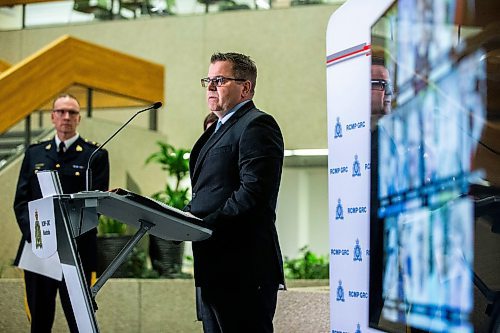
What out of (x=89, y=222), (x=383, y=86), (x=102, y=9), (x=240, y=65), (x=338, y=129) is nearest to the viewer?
(x=89, y=222)

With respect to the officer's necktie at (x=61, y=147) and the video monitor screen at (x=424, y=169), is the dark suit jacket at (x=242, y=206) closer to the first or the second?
the video monitor screen at (x=424, y=169)

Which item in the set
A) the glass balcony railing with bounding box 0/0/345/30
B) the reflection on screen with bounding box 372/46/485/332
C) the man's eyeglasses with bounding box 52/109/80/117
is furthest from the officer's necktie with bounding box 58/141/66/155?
the glass balcony railing with bounding box 0/0/345/30

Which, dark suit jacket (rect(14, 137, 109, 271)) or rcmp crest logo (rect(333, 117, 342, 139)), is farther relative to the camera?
dark suit jacket (rect(14, 137, 109, 271))

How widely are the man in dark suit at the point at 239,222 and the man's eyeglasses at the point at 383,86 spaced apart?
Answer: 50 centimetres

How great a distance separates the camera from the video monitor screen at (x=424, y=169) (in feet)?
9.91

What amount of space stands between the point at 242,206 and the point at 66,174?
228cm

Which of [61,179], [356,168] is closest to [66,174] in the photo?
[61,179]

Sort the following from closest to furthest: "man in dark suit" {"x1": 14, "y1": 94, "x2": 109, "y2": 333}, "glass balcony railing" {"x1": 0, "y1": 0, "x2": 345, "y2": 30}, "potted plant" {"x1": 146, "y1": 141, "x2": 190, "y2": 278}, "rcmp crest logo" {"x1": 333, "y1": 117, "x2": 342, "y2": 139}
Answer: "rcmp crest logo" {"x1": 333, "y1": 117, "x2": 342, "y2": 139} < "man in dark suit" {"x1": 14, "y1": 94, "x2": 109, "y2": 333} < "potted plant" {"x1": 146, "y1": 141, "x2": 190, "y2": 278} < "glass balcony railing" {"x1": 0, "y1": 0, "x2": 345, "y2": 30}

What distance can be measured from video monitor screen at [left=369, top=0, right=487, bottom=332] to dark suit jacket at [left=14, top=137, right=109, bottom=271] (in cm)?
194

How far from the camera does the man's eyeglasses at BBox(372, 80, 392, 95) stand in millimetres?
3805

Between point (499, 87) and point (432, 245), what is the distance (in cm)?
63

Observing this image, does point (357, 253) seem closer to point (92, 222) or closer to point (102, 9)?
point (92, 222)

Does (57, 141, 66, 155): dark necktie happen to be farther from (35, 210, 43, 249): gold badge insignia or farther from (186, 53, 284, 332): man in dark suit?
(35, 210, 43, 249): gold badge insignia

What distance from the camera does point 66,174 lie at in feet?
18.0
